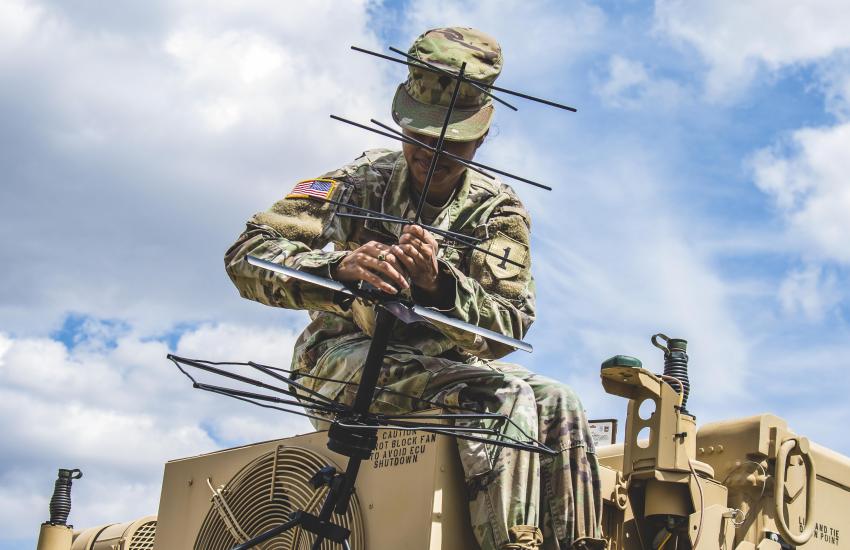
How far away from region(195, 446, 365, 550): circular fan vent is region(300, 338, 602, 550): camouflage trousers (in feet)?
1.07

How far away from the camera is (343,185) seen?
524cm

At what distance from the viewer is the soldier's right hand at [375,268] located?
4.03 m

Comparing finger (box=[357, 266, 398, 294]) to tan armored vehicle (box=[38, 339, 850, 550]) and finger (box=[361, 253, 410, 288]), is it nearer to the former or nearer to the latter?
finger (box=[361, 253, 410, 288])

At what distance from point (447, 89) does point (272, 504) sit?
1836mm

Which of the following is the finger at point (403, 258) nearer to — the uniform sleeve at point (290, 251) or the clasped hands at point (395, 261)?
the clasped hands at point (395, 261)

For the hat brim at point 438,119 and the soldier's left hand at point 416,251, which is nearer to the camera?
the soldier's left hand at point 416,251

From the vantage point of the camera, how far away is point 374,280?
4035mm

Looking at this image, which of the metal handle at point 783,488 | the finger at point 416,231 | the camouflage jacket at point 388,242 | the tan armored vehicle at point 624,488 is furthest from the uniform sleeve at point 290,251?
the metal handle at point 783,488

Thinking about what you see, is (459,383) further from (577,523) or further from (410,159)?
(410,159)

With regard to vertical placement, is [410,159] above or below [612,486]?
above

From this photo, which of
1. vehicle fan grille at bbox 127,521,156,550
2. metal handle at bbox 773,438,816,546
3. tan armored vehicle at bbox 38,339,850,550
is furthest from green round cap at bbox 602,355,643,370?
vehicle fan grille at bbox 127,521,156,550

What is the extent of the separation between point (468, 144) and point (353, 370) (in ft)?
3.59

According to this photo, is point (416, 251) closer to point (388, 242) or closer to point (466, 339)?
point (466, 339)

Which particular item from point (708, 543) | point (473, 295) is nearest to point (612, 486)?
point (708, 543)
